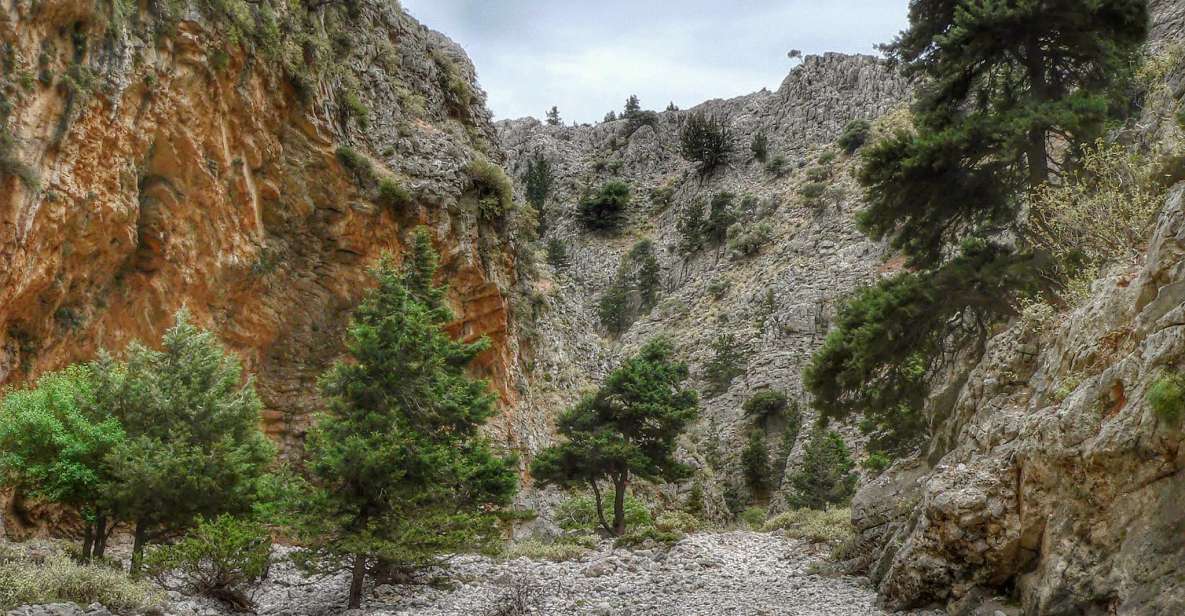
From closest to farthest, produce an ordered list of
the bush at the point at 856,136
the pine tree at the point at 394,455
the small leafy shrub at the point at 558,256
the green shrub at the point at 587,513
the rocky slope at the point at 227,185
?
the pine tree at the point at 394,455, the rocky slope at the point at 227,185, the green shrub at the point at 587,513, the bush at the point at 856,136, the small leafy shrub at the point at 558,256

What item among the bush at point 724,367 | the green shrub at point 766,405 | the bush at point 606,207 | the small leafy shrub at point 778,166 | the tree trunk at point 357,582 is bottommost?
the tree trunk at point 357,582

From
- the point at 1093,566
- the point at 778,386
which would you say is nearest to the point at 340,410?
the point at 1093,566

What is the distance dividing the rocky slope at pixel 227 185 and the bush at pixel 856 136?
36.9 metres

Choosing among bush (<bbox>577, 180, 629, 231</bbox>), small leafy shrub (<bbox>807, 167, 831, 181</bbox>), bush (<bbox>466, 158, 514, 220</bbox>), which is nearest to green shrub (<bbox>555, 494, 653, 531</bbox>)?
bush (<bbox>466, 158, 514, 220</bbox>)

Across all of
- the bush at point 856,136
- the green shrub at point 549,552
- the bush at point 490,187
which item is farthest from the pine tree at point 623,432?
the bush at point 856,136

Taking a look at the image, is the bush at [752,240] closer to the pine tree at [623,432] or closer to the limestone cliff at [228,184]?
the limestone cliff at [228,184]

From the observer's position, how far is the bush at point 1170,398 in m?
5.73

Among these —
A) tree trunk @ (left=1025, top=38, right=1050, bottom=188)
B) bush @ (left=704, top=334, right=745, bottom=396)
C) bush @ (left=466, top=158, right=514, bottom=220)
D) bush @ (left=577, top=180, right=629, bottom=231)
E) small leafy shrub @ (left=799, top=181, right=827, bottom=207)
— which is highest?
bush @ (left=577, top=180, right=629, bottom=231)

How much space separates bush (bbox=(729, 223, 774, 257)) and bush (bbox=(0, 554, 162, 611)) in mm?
49878

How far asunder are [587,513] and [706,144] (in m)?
48.3

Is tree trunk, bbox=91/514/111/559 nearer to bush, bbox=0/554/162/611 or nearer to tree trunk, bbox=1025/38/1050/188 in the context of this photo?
bush, bbox=0/554/162/611

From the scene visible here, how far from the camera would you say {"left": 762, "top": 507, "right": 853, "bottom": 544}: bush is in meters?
16.4

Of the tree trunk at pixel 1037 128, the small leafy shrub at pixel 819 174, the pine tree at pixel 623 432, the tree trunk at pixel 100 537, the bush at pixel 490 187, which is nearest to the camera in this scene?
the tree trunk at pixel 100 537

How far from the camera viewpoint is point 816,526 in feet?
61.0
